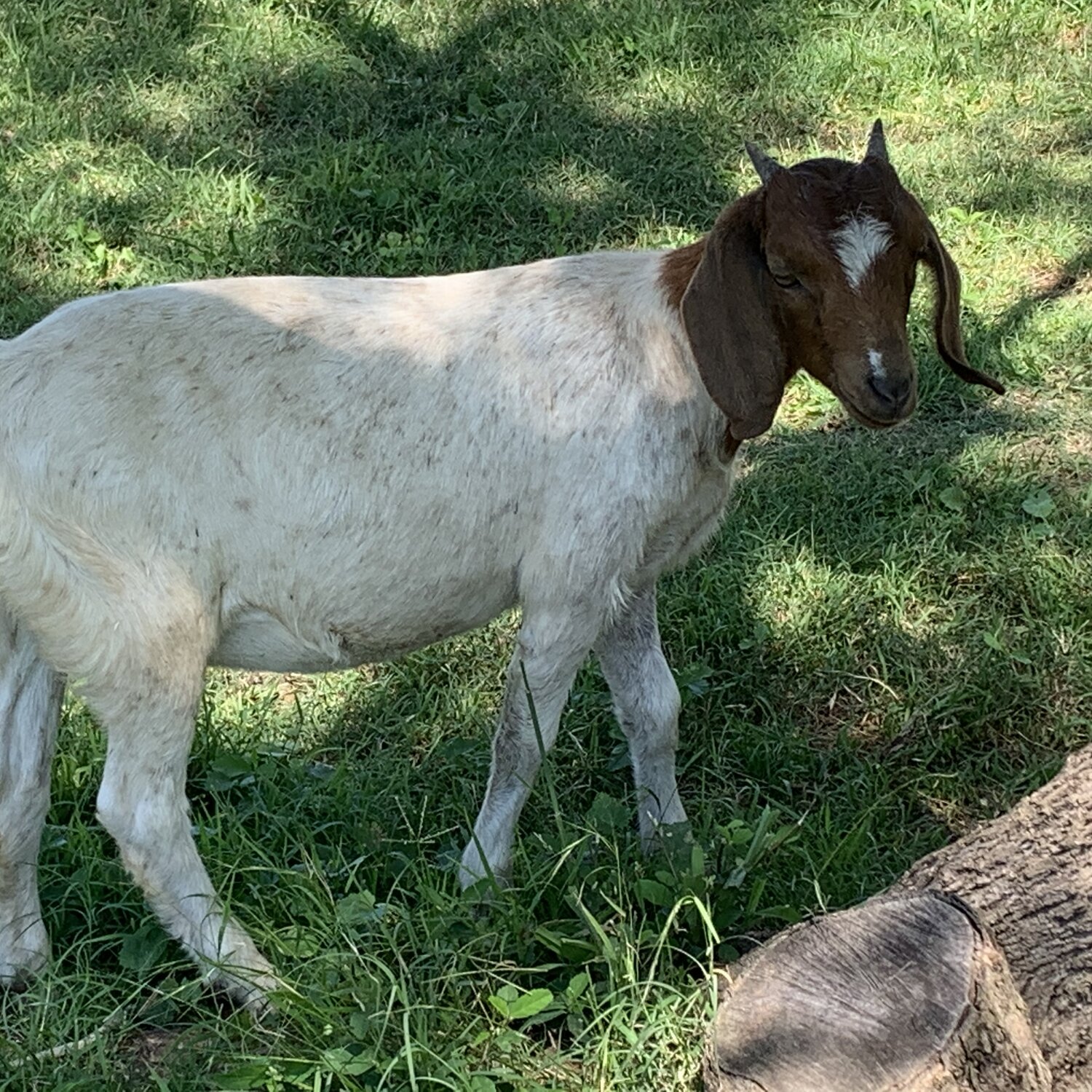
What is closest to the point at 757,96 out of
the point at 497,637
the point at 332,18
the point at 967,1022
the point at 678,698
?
the point at 332,18

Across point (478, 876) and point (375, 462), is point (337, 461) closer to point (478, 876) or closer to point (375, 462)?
point (375, 462)

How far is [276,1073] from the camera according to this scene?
9.99ft

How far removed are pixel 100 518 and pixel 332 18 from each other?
19.1ft

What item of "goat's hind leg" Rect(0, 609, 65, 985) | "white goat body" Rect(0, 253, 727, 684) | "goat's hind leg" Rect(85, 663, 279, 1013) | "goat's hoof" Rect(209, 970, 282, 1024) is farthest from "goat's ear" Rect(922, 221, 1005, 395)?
"goat's hind leg" Rect(0, 609, 65, 985)

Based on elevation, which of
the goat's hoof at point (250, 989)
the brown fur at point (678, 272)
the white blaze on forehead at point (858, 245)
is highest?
the white blaze on forehead at point (858, 245)

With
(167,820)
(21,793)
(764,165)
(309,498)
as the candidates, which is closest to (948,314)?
(764,165)

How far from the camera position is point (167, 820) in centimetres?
344

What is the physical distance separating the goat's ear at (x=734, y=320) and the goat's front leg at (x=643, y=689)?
33.0 inches

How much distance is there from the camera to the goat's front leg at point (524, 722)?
12.2ft

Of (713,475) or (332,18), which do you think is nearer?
(713,475)

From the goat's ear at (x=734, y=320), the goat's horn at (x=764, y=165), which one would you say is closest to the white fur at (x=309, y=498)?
the goat's ear at (x=734, y=320)

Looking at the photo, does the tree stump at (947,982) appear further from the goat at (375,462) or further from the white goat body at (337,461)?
the white goat body at (337,461)

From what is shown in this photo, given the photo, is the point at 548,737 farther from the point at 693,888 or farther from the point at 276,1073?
the point at 276,1073

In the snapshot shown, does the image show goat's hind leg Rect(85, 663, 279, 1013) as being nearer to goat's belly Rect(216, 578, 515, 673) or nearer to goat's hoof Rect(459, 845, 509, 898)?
goat's belly Rect(216, 578, 515, 673)
